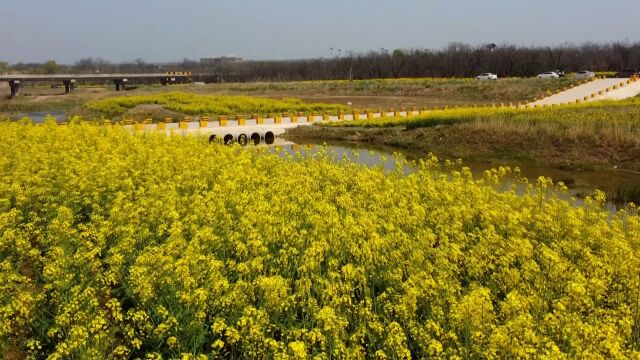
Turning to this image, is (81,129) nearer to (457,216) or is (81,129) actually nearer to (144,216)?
(144,216)

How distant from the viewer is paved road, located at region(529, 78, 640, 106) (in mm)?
46875

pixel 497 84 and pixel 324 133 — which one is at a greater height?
pixel 497 84

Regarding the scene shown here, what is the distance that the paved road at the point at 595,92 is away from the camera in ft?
154

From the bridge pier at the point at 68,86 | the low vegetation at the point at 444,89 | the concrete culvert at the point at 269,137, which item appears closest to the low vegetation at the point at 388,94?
the low vegetation at the point at 444,89

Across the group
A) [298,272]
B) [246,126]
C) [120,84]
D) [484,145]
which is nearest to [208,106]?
[246,126]

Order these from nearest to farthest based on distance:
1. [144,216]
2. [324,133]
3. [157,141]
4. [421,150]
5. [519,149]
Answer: [144,216]
[157,141]
[519,149]
[421,150]
[324,133]

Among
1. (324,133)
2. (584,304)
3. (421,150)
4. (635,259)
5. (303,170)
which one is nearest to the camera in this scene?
(584,304)

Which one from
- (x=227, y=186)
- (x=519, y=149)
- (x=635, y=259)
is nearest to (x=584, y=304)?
(x=635, y=259)

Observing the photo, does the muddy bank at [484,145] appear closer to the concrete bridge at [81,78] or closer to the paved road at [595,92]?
the paved road at [595,92]

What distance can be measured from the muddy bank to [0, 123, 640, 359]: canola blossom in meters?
13.7

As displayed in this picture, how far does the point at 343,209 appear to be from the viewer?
938 cm

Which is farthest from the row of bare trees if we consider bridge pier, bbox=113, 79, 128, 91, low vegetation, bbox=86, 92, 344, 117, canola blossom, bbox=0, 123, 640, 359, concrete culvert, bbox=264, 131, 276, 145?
canola blossom, bbox=0, 123, 640, 359

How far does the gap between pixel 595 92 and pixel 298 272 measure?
50.9 m

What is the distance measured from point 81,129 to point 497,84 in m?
51.9
